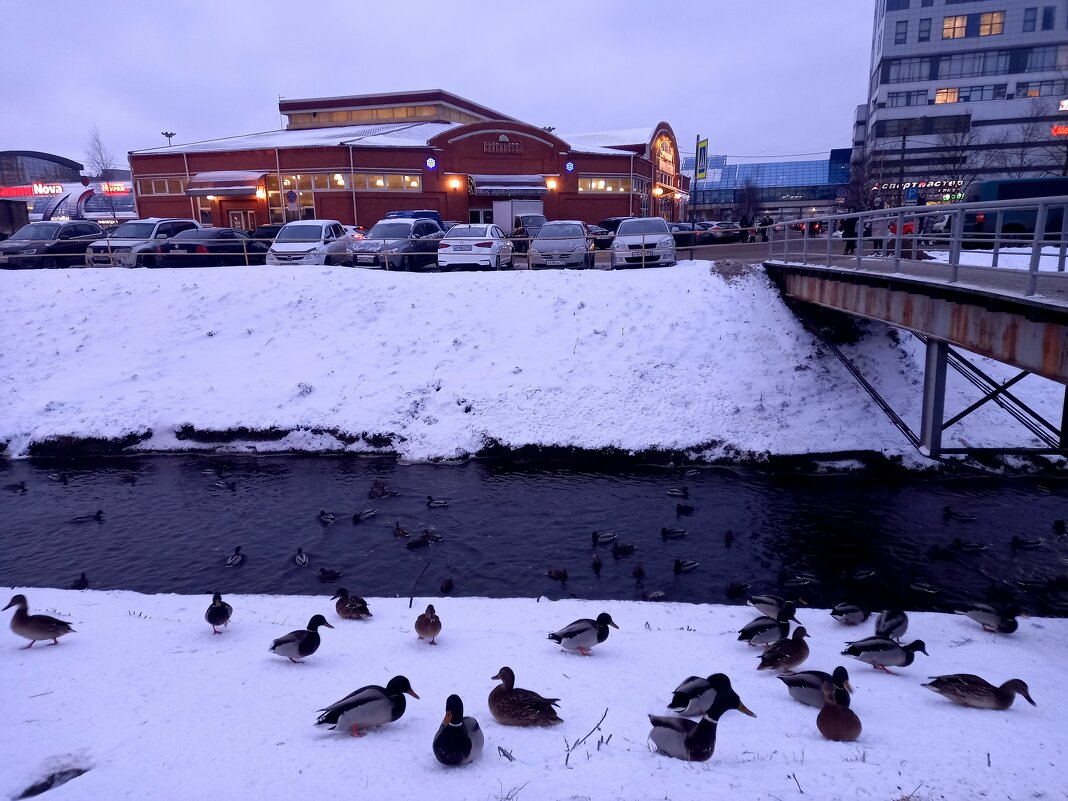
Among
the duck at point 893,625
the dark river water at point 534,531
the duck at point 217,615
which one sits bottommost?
the dark river water at point 534,531

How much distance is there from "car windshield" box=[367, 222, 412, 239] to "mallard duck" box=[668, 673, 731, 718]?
78.1 feet

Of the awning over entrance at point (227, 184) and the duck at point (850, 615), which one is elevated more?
the awning over entrance at point (227, 184)

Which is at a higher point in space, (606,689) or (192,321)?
(192,321)

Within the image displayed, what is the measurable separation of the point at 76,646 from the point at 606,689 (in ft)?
20.5

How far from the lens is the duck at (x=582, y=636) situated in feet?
25.9

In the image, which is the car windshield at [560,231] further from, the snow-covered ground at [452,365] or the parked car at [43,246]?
the parked car at [43,246]

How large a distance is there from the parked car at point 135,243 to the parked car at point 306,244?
452 cm

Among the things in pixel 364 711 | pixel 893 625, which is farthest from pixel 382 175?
pixel 364 711

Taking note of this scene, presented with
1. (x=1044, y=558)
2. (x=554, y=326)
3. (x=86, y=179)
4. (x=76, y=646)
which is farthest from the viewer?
(x=86, y=179)

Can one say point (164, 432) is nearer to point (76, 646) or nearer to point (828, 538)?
point (76, 646)

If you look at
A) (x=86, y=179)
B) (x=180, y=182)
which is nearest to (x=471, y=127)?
(x=180, y=182)

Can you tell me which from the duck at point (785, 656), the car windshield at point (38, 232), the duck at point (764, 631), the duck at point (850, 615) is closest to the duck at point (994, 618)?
the duck at point (850, 615)

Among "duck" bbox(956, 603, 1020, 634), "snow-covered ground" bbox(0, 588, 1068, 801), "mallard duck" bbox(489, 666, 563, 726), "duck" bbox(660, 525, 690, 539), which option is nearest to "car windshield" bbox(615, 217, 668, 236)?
Result: "duck" bbox(660, 525, 690, 539)

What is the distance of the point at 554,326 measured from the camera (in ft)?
68.2
